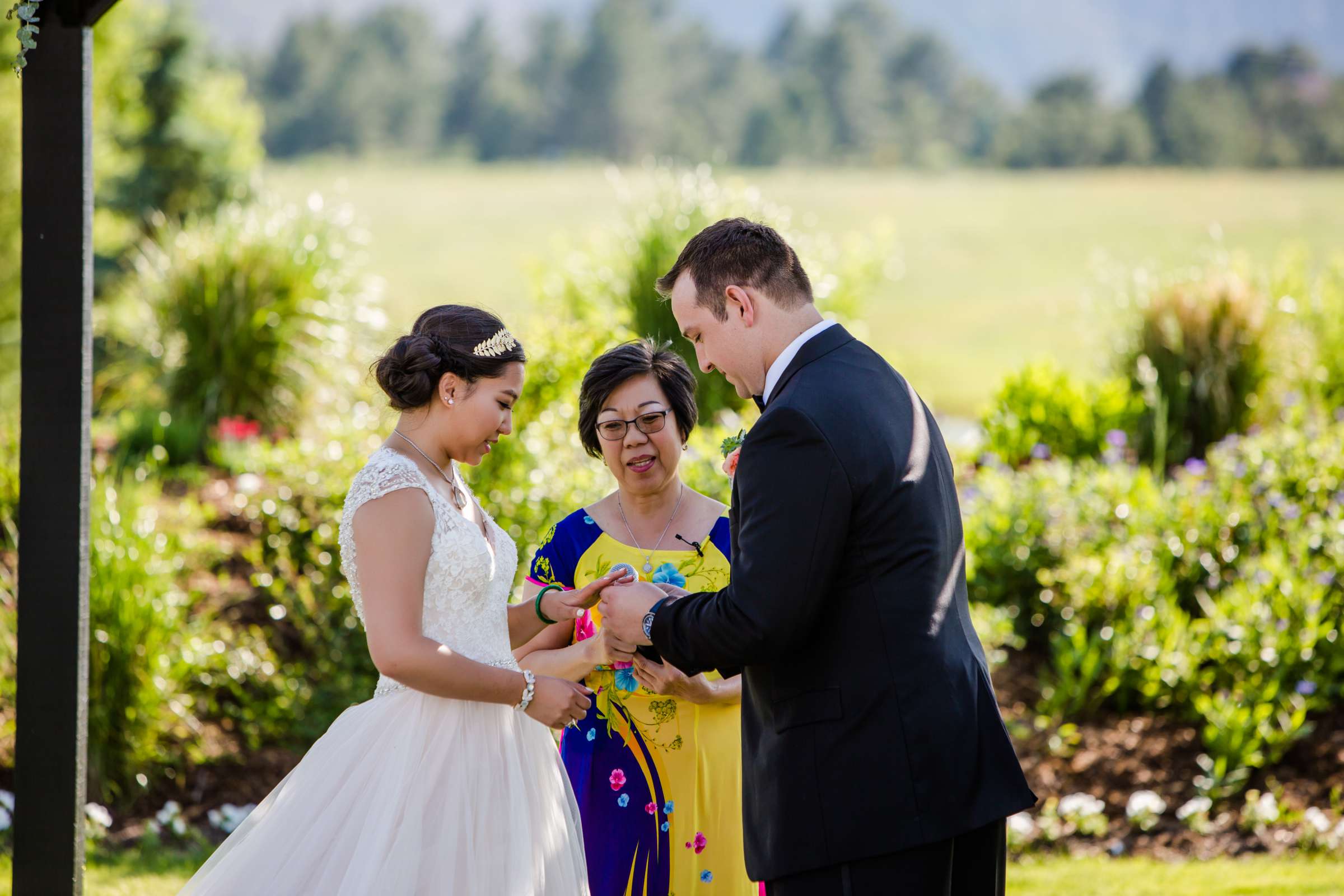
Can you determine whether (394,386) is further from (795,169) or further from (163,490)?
(795,169)

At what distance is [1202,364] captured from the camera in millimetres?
9320

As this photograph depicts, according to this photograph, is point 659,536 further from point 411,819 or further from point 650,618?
point 411,819

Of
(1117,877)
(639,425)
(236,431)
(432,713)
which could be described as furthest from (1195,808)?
(236,431)

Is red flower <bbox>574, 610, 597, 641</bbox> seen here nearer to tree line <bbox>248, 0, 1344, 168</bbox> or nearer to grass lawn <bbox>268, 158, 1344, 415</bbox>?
grass lawn <bbox>268, 158, 1344, 415</bbox>

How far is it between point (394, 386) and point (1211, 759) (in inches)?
182

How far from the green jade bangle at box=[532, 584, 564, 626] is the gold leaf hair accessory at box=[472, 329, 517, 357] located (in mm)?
714

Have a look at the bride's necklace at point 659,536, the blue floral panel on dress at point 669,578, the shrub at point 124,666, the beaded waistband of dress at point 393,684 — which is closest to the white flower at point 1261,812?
the bride's necklace at point 659,536

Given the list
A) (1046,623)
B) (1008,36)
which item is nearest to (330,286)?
(1046,623)

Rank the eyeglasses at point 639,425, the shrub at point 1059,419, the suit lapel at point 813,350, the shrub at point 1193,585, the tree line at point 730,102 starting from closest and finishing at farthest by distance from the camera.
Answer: the suit lapel at point 813,350
the eyeglasses at point 639,425
the shrub at point 1193,585
the shrub at point 1059,419
the tree line at point 730,102

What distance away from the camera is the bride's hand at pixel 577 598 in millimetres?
3057

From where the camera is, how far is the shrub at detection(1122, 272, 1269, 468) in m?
9.06

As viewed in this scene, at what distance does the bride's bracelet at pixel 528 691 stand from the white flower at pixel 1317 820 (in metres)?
3.92

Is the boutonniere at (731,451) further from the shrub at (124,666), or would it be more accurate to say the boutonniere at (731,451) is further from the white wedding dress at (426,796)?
the shrub at (124,666)

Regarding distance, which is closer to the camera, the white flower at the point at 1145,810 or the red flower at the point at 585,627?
the red flower at the point at 585,627
